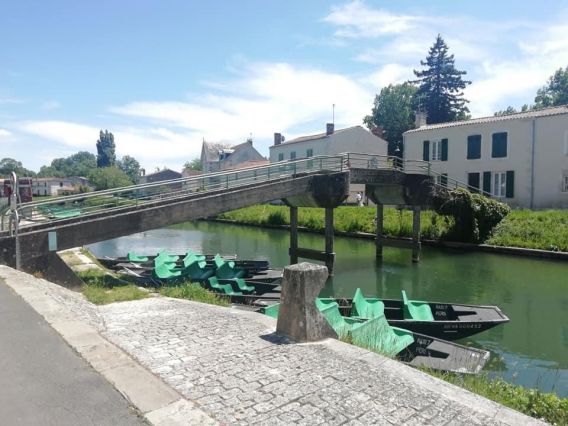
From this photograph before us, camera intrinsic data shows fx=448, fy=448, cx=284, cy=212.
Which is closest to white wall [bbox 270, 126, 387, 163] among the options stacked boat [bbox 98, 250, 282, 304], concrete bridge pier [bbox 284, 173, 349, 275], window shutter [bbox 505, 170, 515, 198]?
window shutter [bbox 505, 170, 515, 198]

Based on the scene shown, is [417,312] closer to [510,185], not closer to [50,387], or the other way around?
[50,387]

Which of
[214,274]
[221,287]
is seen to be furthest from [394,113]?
[221,287]

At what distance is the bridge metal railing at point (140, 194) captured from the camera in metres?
12.2

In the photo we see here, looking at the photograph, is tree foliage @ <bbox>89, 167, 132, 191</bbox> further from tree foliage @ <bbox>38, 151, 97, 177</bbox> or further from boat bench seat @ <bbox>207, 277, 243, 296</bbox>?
boat bench seat @ <bbox>207, 277, 243, 296</bbox>

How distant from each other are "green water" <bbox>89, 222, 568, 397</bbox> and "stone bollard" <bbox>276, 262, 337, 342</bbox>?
5028 mm

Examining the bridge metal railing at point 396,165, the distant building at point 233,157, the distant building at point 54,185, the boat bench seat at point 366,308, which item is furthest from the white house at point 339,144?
the distant building at point 54,185

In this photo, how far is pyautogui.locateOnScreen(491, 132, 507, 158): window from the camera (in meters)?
30.7

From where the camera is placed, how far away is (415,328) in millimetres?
9992

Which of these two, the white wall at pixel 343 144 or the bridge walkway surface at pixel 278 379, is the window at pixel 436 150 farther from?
the bridge walkway surface at pixel 278 379

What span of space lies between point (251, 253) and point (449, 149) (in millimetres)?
17607

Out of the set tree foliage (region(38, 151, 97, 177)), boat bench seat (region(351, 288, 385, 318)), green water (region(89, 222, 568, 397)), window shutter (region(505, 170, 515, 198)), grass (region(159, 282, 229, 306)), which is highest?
tree foliage (region(38, 151, 97, 177))

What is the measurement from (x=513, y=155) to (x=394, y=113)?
37.5 m

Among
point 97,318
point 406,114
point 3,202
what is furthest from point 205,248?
point 406,114

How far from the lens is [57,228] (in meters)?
11.7
